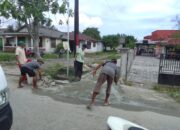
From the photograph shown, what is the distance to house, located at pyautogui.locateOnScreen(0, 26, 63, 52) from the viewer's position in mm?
34812

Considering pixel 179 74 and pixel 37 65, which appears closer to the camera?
pixel 37 65

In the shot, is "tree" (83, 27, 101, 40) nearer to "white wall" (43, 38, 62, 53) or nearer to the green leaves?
the green leaves

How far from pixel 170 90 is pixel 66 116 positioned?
19.6 feet

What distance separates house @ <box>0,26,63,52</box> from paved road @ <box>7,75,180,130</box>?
91.8ft

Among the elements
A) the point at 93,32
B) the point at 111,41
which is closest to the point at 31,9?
the point at 111,41

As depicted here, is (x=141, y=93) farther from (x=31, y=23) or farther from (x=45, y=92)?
(x=31, y=23)

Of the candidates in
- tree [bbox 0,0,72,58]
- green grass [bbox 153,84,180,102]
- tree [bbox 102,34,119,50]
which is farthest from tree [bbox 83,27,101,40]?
green grass [bbox 153,84,180,102]

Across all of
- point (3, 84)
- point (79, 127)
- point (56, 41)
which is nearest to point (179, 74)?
point (79, 127)

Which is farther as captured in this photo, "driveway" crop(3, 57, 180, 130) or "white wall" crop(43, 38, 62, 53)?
"white wall" crop(43, 38, 62, 53)

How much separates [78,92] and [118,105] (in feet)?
5.60

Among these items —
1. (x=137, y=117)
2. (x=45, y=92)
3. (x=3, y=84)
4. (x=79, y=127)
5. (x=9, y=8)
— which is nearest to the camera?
(x=3, y=84)

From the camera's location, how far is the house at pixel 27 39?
114 feet

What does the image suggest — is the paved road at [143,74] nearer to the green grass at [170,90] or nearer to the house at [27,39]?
the green grass at [170,90]

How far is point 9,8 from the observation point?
18828 mm
